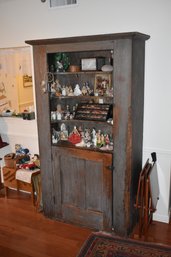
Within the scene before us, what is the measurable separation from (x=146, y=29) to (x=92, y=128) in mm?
1273

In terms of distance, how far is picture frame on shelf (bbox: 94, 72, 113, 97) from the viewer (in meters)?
2.95

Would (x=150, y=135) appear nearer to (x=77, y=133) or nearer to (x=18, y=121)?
(x=77, y=133)

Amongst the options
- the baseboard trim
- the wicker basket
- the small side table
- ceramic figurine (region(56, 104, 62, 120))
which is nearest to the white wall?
the baseboard trim

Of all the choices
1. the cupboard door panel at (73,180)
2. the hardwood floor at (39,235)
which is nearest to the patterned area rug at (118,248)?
the hardwood floor at (39,235)

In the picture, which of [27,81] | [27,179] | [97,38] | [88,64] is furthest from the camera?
[27,81]

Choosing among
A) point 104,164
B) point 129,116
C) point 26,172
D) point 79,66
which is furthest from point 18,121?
point 129,116

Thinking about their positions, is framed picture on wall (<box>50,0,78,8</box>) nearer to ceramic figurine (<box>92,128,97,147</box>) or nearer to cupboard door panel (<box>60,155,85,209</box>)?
ceramic figurine (<box>92,128,97,147</box>)

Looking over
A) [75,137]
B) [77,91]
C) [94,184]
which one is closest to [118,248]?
[94,184]

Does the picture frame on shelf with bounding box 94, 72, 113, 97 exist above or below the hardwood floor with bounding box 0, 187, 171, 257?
above

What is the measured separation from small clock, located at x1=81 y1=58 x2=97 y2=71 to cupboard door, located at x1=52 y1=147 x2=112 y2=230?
3.03ft

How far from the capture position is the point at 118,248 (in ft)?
8.94

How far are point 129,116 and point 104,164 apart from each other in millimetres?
596

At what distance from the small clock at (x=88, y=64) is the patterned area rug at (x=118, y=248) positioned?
1.86m

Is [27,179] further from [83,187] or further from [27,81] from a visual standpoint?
[27,81]
